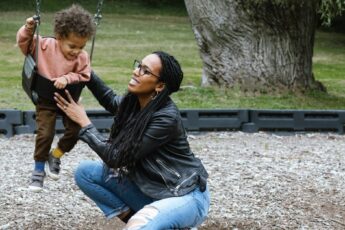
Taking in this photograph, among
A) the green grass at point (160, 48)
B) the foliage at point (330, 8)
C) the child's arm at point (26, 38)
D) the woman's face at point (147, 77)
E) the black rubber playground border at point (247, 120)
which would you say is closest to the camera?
the woman's face at point (147, 77)

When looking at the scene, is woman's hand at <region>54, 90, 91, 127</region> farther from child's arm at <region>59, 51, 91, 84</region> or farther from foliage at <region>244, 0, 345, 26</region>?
foliage at <region>244, 0, 345, 26</region>

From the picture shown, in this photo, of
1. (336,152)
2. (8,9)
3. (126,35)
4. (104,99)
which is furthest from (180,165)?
(8,9)

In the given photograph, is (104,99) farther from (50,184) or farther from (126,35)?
(126,35)

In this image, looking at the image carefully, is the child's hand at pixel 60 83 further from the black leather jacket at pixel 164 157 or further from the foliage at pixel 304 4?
the foliage at pixel 304 4

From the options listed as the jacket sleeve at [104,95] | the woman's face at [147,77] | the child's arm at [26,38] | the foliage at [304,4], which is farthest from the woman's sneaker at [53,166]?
the foliage at [304,4]

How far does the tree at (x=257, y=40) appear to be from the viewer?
11289 mm

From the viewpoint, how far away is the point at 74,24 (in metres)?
4.59

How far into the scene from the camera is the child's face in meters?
4.68

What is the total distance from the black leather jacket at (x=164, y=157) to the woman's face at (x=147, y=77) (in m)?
0.13

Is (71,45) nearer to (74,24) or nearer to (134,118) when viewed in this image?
(74,24)


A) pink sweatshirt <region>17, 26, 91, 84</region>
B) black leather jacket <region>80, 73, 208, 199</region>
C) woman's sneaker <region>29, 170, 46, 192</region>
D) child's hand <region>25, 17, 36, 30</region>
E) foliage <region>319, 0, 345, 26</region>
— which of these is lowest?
foliage <region>319, 0, 345, 26</region>

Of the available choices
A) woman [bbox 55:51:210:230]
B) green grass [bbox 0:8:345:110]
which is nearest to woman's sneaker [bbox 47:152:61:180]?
woman [bbox 55:51:210:230]

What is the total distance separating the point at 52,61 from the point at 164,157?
115cm

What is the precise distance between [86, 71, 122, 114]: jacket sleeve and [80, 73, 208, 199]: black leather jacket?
0.61 metres
